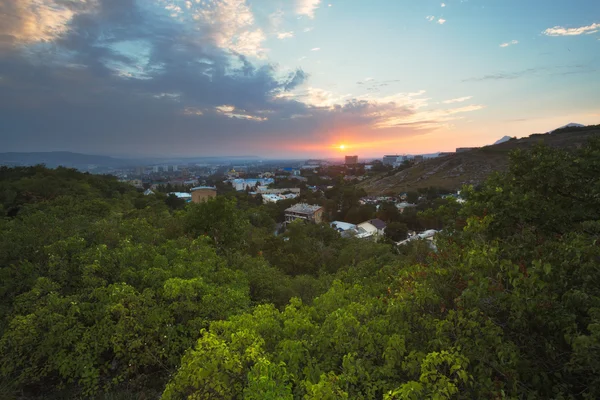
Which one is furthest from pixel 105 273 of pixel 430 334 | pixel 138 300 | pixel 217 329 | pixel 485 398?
pixel 485 398

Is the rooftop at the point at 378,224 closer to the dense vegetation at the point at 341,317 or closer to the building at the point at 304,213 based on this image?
the building at the point at 304,213

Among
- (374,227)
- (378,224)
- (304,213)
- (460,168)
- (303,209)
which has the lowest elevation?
(374,227)

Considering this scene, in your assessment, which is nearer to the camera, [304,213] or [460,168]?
[304,213]

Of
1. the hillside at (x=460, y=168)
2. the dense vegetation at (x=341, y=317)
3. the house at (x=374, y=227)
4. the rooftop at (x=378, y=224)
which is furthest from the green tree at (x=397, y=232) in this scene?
the hillside at (x=460, y=168)

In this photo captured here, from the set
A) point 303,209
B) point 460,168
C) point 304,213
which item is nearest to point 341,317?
point 304,213

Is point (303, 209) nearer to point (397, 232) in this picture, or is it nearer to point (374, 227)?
point (374, 227)

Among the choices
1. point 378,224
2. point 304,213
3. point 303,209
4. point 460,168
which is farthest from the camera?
point 460,168

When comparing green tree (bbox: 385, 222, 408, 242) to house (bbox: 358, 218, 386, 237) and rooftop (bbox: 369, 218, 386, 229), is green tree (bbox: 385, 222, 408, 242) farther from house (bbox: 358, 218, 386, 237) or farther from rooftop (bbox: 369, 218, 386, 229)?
rooftop (bbox: 369, 218, 386, 229)

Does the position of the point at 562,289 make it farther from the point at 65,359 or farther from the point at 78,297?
the point at 78,297
